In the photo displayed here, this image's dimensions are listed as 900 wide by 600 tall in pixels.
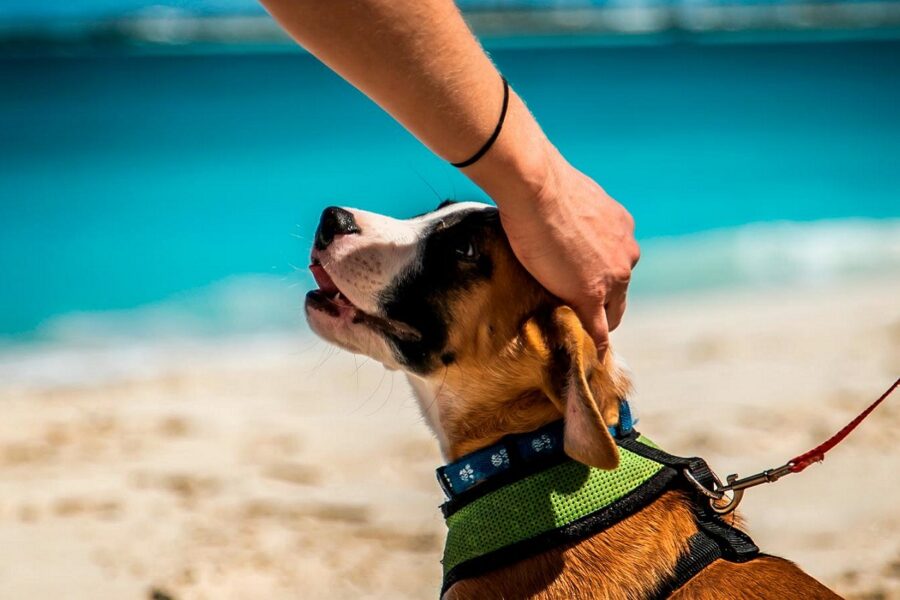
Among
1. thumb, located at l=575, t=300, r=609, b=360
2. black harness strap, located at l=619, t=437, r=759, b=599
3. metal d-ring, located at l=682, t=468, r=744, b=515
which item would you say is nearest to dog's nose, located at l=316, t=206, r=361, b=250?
thumb, located at l=575, t=300, r=609, b=360

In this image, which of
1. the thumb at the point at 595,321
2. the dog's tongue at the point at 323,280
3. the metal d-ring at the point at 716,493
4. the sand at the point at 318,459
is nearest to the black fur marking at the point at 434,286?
the dog's tongue at the point at 323,280

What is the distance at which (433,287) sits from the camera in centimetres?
262

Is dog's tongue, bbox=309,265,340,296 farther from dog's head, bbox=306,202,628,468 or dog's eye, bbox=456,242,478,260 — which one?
dog's eye, bbox=456,242,478,260

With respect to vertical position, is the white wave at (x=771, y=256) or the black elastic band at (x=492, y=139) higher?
the white wave at (x=771, y=256)

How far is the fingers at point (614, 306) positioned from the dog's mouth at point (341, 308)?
1.62 feet

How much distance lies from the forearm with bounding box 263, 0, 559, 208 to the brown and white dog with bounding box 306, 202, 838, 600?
1.31 feet

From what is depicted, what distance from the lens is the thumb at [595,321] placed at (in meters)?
2.44

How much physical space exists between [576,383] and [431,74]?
29.2 inches

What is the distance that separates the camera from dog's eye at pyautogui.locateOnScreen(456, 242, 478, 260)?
2.63 m

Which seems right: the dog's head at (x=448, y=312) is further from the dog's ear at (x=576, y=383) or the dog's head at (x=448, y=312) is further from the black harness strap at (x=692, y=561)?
the black harness strap at (x=692, y=561)

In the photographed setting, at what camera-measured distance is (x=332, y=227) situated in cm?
258

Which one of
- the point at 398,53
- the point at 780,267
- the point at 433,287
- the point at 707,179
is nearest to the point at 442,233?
the point at 433,287

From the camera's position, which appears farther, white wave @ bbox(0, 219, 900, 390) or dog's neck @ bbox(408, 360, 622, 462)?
white wave @ bbox(0, 219, 900, 390)

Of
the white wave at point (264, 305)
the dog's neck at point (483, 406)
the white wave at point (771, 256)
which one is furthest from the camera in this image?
the white wave at point (771, 256)
